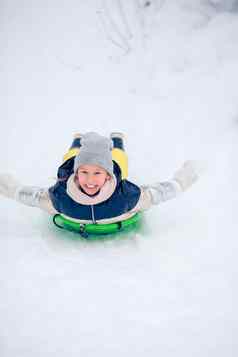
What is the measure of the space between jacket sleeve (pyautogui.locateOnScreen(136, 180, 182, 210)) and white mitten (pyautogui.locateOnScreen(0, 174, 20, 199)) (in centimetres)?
91

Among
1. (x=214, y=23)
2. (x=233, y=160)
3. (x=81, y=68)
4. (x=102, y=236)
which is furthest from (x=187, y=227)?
(x=214, y=23)

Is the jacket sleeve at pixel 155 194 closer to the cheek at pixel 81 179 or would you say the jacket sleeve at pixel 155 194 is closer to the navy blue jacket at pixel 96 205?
the navy blue jacket at pixel 96 205

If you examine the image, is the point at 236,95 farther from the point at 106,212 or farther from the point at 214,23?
the point at 106,212

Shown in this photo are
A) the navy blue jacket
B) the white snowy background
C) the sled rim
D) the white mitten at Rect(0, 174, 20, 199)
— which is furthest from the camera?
the white mitten at Rect(0, 174, 20, 199)

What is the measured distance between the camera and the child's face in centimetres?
243

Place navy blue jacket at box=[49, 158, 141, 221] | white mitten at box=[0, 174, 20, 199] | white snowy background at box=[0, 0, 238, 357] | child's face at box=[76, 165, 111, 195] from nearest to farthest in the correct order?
white snowy background at box=[0, 0, 238, 357] < child's face at box=[76, 165, 111, 195] < navy blue jacket at box=[49, 158, 141, 221] < white mitten at box=[0, 174, 20, 199]

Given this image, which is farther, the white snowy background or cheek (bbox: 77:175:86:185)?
cheek (bbox: 77:175:86:185)

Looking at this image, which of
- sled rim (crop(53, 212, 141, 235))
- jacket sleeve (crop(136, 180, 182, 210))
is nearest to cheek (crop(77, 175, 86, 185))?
sled rim (crop(53, 212, 141, 235))

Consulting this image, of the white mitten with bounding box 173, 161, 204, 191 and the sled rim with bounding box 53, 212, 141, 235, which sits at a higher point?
the white mitten with bounding box 173, 161, 204, 191

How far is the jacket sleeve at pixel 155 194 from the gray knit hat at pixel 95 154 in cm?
Answer: 35

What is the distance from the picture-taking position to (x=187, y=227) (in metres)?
2.89

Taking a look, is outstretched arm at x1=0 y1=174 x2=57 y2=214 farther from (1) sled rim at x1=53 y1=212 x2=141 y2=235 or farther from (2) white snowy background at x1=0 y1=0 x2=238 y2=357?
(2) white snowy background at x1=0 y1=0 x2=238 y2=357

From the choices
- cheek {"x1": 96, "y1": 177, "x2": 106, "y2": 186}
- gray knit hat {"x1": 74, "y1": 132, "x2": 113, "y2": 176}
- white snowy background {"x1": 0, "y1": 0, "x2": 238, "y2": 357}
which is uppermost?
gray knit hat {"x1": 74, "y1": 132, "x2": 113, "y2": 176}

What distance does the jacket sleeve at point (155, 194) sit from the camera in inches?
108
